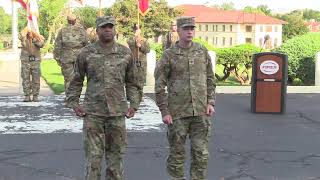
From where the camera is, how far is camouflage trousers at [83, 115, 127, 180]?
203 inches

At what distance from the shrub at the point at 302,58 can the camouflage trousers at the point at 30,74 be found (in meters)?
8.62

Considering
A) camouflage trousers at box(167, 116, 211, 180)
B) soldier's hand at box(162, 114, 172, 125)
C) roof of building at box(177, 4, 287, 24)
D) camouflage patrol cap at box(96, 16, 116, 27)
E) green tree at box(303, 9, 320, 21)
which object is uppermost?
green tree at box(303, 9, 320, 21)

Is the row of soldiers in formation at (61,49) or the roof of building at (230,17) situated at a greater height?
the roof of building at (230,17)

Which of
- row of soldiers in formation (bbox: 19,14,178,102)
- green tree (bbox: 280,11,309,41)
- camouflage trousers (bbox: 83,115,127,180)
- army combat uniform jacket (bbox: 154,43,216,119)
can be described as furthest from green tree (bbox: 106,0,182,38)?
camouflage trousers (bbox: 83,115,127,180)

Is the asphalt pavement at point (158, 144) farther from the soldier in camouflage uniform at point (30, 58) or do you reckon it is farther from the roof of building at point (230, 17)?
the roof of building at point (230, 17)

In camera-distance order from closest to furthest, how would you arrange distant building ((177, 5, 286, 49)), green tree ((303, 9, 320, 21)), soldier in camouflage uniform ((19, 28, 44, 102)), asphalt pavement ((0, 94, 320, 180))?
asphalt pavement ((0, 94, 320, 180))
soldier in camouflage uniform ((19, 28, 44, 102))
distant building ((177, 5, 286, 49))
green tree ((303, 9, 320, 21))

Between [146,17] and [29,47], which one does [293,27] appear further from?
[29,47]

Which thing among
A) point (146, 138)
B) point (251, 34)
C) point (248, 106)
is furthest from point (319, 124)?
point (251, 34)

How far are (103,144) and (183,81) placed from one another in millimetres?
979

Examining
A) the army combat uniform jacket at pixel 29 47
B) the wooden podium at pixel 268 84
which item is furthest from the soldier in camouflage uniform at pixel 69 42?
the wooden podium at pixel 268 84

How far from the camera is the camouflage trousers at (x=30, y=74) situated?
12.3m

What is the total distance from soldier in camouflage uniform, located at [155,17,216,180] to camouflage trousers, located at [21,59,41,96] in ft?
24.1

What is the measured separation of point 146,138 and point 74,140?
3.53 feet

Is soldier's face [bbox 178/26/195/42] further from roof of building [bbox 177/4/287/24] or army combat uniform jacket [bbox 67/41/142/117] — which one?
roof of building [bbox 177/4/287/24]
